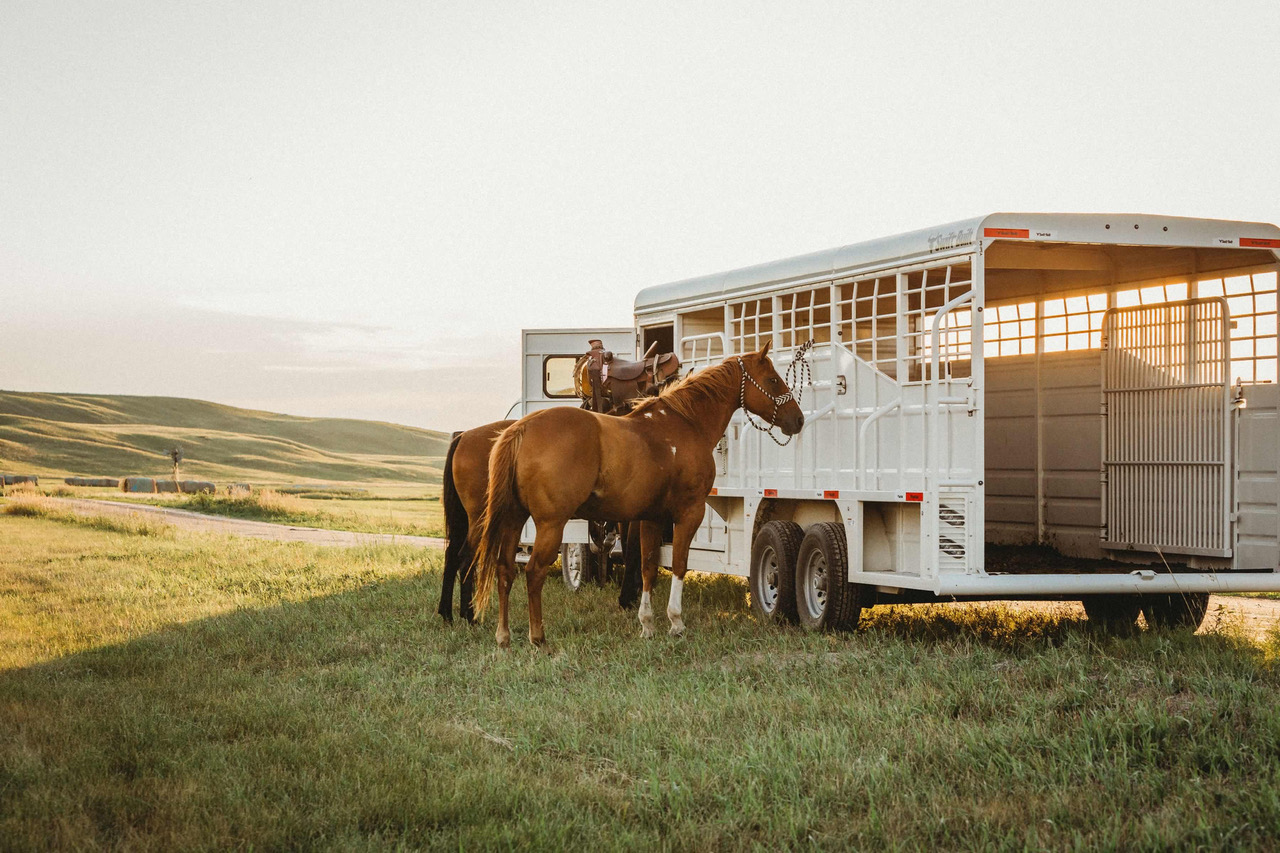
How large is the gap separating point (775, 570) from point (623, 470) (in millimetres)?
1829

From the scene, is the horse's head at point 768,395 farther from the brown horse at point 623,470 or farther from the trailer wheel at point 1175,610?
the trailer wheel at point 1175,610

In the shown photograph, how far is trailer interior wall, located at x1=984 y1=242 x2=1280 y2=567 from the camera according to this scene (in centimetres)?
929

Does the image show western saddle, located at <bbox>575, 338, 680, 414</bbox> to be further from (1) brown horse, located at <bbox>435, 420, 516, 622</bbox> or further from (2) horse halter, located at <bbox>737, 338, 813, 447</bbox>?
(2) horse halter, located at <bbox>737, 338, 813, 447</bbox>

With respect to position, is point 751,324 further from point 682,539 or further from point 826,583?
point 826,583

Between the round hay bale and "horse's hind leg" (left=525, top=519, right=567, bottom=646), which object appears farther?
the round hay bale

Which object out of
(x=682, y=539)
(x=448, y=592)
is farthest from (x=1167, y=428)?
(x=448, y=592)

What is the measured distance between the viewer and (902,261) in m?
9.18

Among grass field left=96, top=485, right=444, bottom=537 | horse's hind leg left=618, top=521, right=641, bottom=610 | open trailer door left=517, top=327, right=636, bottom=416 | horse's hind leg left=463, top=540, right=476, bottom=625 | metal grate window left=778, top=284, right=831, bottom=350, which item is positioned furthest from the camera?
grass field left=96, top=485, right=444, bottom=537

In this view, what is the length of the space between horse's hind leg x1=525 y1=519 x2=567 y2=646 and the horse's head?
2.00 meters

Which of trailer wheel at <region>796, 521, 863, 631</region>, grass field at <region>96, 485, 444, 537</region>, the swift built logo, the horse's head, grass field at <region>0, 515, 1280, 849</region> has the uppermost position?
the swift built logo

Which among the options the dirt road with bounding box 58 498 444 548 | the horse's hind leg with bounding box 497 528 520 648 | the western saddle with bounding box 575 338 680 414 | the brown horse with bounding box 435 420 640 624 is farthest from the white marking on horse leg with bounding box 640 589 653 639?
the dirt road with bounding box 58 498 444 548

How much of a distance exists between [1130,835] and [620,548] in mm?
8981

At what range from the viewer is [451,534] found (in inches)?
460

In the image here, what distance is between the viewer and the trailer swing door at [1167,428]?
9.52m
